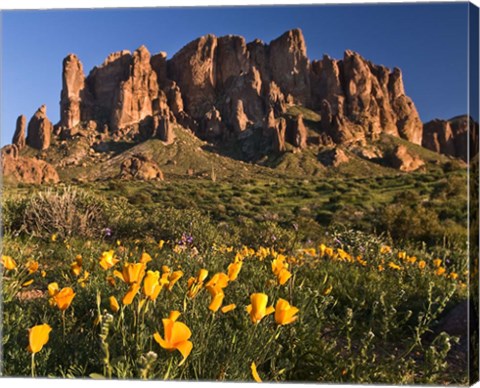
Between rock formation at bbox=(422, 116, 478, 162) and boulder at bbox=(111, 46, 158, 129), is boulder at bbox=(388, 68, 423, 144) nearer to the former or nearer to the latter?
rock formation at bbox=(422, 116, 478, 162)

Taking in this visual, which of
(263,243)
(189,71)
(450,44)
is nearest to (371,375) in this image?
(263,243)

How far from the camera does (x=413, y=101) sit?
292 cm

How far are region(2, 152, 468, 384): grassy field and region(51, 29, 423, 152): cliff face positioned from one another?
0.39m

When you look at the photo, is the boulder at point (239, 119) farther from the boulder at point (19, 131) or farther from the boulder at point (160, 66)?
the boulder at point (19, 131)

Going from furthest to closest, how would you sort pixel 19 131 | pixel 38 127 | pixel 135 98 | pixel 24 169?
pixel 135 98, pixel 24 169, pixel 38 127, pixel 19 131

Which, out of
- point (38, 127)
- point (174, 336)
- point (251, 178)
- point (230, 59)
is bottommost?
point (174, 336)

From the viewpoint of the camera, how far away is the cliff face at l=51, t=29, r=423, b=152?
305 centimetres

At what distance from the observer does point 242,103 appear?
3.41 m

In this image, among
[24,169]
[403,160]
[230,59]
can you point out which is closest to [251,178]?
[230,59]

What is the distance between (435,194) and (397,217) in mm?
541

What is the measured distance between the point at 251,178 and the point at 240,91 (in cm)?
77

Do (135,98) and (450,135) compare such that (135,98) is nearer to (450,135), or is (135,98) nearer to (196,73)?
(196,73)

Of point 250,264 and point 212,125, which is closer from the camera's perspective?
point 250,264

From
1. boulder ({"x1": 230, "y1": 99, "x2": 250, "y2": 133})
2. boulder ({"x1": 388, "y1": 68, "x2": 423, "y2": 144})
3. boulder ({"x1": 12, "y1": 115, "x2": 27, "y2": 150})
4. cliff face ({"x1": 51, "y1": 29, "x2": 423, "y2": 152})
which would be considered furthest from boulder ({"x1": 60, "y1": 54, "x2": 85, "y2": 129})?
boulder ({"x1": 388, "y1": 68, "x2": 423, "y2": 144})
